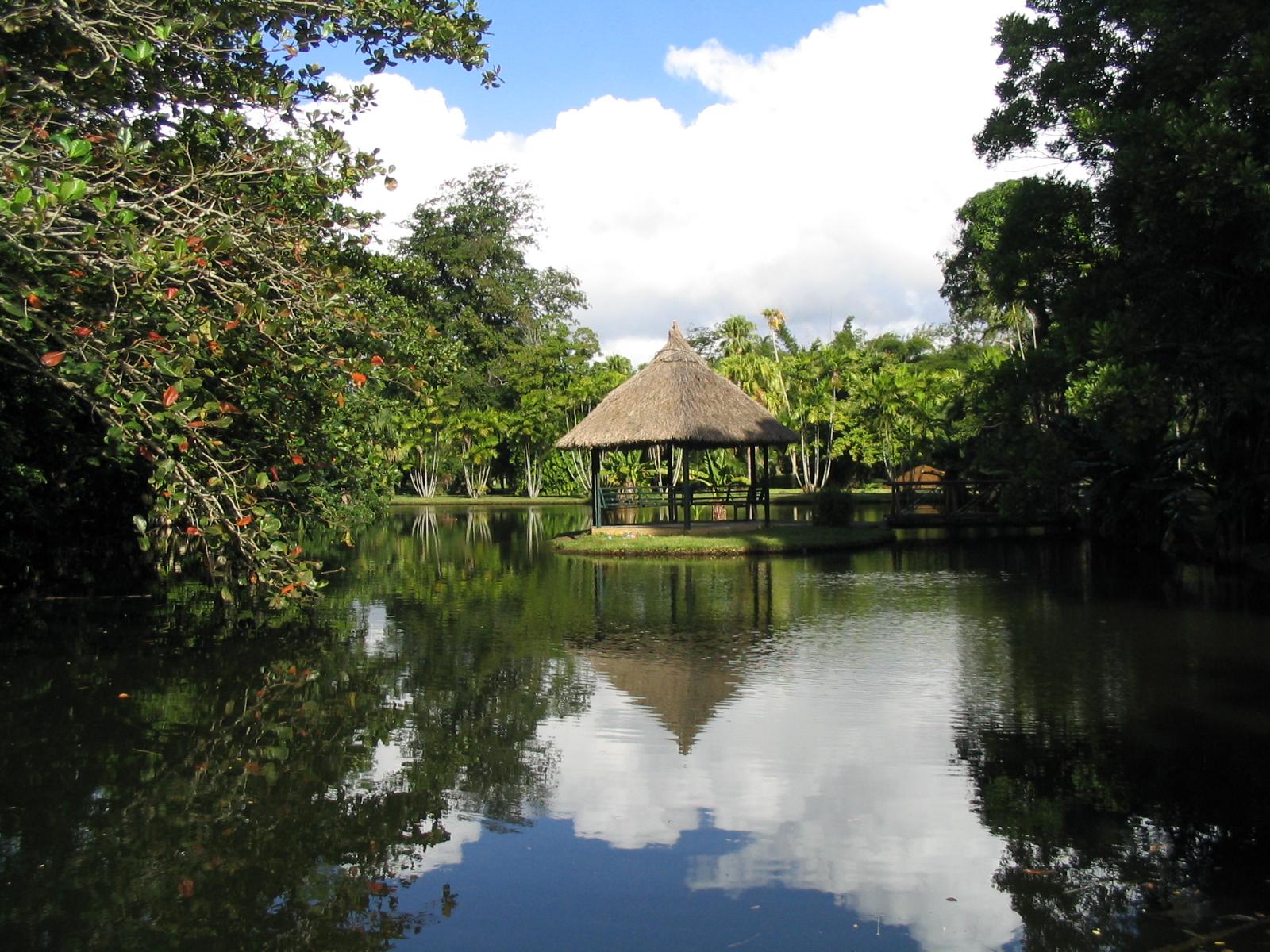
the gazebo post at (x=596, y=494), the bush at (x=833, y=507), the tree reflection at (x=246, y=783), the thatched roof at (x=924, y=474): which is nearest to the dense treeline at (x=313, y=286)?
the tree reflection at (x=246, y=783)

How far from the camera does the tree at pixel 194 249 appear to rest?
5.79 metres

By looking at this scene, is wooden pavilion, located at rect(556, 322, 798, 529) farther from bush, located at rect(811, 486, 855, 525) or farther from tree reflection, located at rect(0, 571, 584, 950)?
tree reflection, located at rect(0, 571, 584, 950)

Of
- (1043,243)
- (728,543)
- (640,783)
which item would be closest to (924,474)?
(728,543)

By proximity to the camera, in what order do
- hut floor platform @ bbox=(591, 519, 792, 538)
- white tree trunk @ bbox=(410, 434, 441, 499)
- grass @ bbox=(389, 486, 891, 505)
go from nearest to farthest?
hut floor platform @ bbox=(591, 519, 792, 538)
grass @ bbox=(389, 486, 891, 505)
white tree trunk @ bbox=(410, 434, 441, 499)

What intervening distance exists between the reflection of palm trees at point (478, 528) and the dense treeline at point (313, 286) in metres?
7.73

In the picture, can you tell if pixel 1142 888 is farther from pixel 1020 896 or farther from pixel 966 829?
pixel 966 829

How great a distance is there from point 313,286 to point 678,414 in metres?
16.1

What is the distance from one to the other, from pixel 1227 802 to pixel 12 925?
17.8 feet

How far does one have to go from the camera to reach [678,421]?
75.3ft

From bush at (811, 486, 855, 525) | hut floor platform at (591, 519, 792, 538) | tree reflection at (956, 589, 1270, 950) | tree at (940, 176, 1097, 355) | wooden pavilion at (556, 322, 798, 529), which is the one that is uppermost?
tree at (940, 176, 1097, 355)

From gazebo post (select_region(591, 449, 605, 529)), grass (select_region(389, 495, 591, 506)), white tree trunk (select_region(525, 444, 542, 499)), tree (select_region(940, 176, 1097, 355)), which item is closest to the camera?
tree (select_region(940, 176, 1097, 355))

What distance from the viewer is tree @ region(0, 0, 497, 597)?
579 cm

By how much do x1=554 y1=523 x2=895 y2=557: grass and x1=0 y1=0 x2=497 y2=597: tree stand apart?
1179cm

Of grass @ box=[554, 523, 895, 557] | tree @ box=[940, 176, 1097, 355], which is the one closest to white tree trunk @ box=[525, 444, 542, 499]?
grass @ box=[554, 523, 895, 557]
